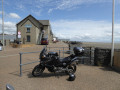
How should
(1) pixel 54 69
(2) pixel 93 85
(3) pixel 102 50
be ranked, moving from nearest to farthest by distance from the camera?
(2) pixel 93 85
(1) pixel 54 69
(3) pixel 102 50

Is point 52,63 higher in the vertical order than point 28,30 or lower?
lower

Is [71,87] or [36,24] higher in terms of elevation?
[36,24]

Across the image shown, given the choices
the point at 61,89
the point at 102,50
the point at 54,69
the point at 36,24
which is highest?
the point at 36,24

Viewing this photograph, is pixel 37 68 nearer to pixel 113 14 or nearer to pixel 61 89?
pixel 61 89

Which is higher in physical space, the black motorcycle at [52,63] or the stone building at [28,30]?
the stone building at [28,30]

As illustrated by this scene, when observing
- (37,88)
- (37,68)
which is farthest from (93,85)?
(37,68)

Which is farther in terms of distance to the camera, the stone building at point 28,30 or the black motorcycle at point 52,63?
the stone building at point 28,30

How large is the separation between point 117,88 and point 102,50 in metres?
3.18

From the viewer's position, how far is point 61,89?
3.55 metres

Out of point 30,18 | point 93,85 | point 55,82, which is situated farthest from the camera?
point 30,18

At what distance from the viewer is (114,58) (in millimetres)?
6055

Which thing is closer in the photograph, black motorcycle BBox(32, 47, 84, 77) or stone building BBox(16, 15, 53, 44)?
black motorcycle BBox(32, 47, 84, 77)

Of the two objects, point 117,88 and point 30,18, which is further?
point 30,18

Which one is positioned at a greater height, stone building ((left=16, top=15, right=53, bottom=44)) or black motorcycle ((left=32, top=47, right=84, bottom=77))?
stone building ((left=16, top=15, right=53, bottom=44))
